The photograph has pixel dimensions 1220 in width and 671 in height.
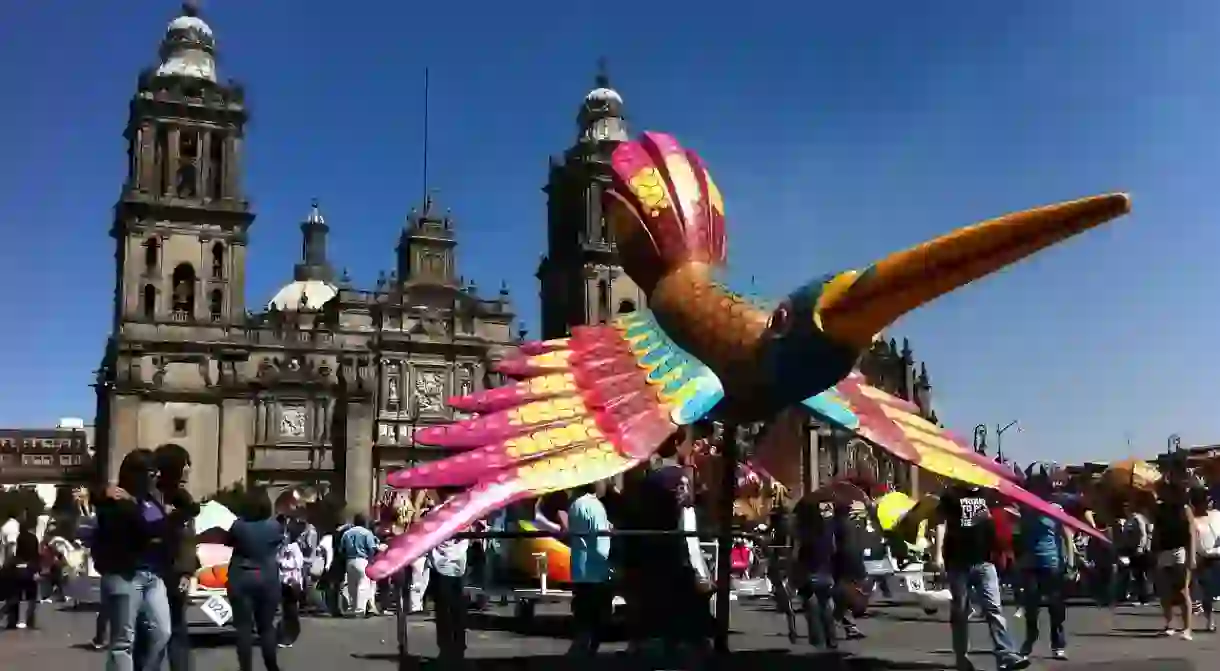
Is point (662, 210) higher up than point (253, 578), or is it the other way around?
point (662, 210)

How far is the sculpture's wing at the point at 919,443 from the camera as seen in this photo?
7.38 metres

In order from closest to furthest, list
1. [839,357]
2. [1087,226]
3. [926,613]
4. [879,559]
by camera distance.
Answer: [1087,226] < [839,357] < [926,613] < [879,559]

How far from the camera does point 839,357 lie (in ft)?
21.7

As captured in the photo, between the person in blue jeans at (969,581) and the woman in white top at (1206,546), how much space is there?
538cm

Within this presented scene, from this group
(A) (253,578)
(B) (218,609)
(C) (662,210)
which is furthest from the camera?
(B) (218,609)

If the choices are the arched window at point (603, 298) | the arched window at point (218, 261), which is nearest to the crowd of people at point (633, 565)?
the arched window at point (218, 261)

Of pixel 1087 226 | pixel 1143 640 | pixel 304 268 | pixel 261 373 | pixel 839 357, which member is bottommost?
pixel 1143 640

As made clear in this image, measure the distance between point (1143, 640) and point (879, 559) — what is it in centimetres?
558

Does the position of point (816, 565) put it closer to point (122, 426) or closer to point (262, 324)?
point (122, 426)

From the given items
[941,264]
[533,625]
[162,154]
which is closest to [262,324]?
[162,154]

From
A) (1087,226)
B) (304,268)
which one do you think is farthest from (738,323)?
(304,268)

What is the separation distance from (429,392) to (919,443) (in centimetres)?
4395

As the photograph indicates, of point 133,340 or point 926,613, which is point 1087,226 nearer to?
point 926,613

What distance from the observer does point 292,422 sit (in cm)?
4766
